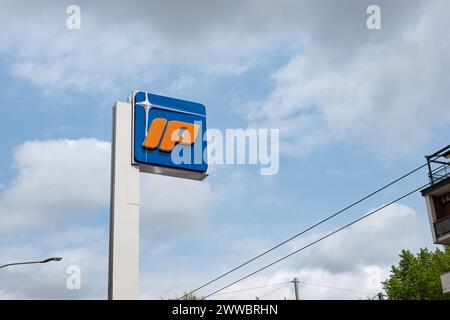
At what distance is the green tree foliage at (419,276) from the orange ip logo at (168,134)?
39.1 meters

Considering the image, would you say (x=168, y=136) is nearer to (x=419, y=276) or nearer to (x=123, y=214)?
(x=123, y=214)

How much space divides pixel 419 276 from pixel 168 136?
41.0m

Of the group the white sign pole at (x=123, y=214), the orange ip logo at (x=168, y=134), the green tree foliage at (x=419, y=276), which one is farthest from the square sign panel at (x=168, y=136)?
the green tree foliage at (x=419, y=276)

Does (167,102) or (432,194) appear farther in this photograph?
(432,194)

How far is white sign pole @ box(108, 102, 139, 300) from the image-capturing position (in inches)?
555

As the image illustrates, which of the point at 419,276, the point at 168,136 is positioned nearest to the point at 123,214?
the point at 168,136

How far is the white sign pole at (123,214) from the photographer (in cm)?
1409

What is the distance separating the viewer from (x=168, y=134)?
16.2 m

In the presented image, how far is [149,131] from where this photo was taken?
52.4 feet
